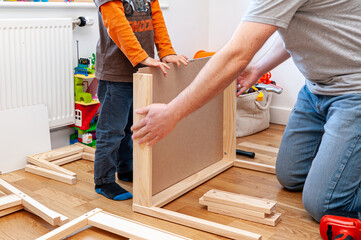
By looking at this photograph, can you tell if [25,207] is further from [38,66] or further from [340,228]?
[340,228]

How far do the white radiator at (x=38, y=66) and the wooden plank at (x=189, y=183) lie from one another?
28.1 inches

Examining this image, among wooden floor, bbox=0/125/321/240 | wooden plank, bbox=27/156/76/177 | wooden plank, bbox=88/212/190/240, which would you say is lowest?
wooden floor, bbox=0/125/321/240

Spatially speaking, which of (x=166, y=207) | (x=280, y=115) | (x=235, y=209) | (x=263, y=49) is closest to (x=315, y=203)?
(x=235, y=209)

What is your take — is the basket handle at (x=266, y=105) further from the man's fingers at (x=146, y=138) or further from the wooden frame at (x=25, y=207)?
the wooden frame at (x=25, y=207)

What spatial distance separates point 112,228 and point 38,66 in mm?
955

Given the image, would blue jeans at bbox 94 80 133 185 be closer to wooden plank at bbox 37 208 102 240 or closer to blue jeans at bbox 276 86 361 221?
wooden plank at bbox 37 208 102 240

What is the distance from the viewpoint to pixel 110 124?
1.58 meters

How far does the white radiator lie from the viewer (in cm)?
184

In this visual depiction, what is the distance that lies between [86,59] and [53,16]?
0.77ft

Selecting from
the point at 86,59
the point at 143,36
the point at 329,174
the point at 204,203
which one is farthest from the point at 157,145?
the point at 86,59

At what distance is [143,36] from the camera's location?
5.20ft

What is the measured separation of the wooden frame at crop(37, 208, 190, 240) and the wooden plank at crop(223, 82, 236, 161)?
727 millimetres

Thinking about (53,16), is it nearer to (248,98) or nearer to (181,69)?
(181,69)

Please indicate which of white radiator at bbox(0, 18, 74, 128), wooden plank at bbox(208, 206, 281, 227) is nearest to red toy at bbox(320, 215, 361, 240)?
wooden plank at bbox(208, 206, 281, 227)
